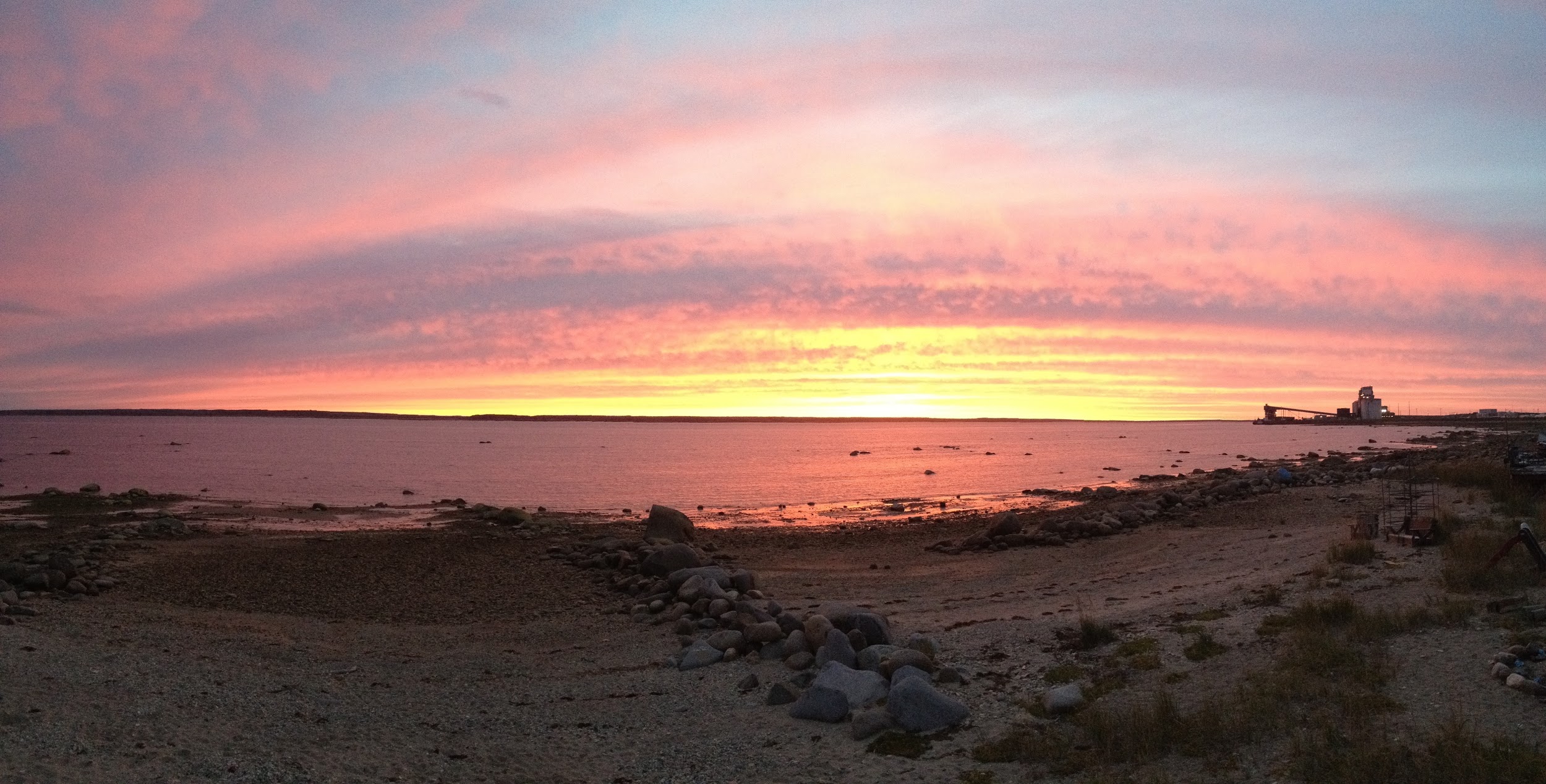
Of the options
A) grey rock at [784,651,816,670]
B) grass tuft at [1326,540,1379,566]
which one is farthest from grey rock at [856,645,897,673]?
grass tuft at [1326,540,1379,566]

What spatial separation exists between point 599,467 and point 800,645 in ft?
216

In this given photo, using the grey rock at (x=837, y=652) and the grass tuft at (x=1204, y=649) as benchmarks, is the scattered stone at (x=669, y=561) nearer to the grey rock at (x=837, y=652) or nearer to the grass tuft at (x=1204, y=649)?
the grey rock at (x=837, y=652)

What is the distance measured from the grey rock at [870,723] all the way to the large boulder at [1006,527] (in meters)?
18.6

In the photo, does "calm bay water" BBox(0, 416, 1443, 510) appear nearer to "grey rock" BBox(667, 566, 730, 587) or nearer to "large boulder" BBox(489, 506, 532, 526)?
"large boulder" BBox(489, 506, 532, 526)

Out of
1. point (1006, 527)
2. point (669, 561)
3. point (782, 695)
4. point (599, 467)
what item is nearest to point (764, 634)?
point (782, 695)

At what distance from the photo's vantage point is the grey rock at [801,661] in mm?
13508

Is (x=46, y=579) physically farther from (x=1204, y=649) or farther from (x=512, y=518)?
(x=1204, y=649)

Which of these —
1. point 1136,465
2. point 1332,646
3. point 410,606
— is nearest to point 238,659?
point 410,606

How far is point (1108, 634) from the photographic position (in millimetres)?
13570

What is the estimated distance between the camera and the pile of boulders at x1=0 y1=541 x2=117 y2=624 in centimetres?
1739

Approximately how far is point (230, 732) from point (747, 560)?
52.9 feet

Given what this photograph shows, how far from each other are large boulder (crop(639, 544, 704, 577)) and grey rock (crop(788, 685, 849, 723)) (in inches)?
377

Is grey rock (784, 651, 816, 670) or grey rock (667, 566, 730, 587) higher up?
grey rock (667, 566, 730, 587)

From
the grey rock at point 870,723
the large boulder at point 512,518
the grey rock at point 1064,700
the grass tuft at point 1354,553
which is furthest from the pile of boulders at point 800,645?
the large boulder at point 512,518
